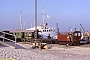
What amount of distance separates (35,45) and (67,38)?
300 inches

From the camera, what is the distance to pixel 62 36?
32.8 m

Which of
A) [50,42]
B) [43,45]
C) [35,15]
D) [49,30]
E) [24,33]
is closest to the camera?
[43,45]

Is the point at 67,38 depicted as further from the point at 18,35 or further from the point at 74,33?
the point at 18,35

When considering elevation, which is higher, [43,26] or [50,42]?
[43,26]

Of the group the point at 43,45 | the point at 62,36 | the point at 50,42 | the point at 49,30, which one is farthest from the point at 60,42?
the point at 49,30

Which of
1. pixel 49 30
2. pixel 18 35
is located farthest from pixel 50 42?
pixel 49 30

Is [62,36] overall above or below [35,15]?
below

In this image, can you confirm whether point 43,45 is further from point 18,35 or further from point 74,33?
point 18,35

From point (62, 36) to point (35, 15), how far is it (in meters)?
5.23

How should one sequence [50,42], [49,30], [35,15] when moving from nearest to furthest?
[35,15]
[50,42]
[49,30]

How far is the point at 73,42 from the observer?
3177 centimetres

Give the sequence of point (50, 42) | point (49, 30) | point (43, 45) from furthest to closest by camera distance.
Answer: point (49, 30) < point (50, 42) < point (43, 45)

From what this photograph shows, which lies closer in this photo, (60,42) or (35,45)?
(35,45)

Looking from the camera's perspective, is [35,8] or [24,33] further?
[24,33]
